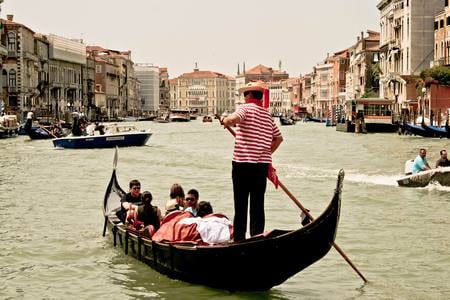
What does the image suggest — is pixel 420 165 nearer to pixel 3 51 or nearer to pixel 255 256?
pixel 255 256

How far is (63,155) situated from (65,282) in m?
13.6

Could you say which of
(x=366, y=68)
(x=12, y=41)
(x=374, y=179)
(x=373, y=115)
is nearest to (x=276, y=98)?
(x=366, y=68)

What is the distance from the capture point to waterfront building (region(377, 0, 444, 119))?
37.7 metres

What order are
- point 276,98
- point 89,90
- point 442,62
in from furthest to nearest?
point 276,98 → point 89,90 → point 442,62

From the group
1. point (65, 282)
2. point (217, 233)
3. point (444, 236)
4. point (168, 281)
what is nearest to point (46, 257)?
point (65, 282)

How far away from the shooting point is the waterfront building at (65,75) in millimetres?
53719

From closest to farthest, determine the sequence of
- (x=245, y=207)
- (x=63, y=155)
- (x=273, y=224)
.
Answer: (x=245, y=207), (x=273, y=224), (x=63, y=155)

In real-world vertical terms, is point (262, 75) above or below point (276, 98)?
above

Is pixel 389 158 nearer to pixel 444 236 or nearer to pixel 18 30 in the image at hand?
pixel 444 236

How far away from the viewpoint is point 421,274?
20.2 feet

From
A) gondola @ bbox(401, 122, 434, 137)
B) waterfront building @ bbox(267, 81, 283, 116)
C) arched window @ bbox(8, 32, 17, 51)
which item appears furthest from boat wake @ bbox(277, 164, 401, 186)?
waterfront building @ bbox(267, 81, 283, 116)

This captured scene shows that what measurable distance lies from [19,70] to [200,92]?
7931 cm

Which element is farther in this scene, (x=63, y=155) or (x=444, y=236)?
(x=63, y=155)

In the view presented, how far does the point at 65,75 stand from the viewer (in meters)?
57.6
